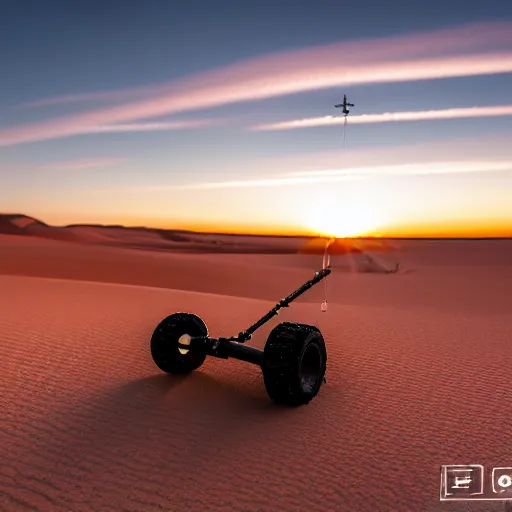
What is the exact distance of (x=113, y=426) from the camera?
5.77 m

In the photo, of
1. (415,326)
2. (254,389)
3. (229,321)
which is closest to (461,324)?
(415,326)

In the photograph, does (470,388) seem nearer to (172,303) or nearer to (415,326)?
(415,326)

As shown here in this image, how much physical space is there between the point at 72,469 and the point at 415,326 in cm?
982
